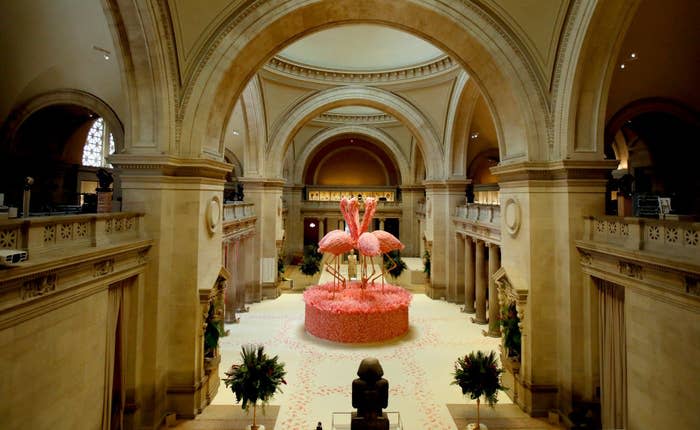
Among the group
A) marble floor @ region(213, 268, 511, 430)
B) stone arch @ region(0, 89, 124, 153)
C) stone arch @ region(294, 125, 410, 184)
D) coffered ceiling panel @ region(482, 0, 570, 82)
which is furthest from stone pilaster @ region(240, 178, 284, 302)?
coffered ceiling panel @ region(482, 0, 570, 82)

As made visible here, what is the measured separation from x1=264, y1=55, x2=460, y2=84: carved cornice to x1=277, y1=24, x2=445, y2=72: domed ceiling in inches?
7.2

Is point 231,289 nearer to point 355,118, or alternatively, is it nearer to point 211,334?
point 211,334

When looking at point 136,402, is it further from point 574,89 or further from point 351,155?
point 351,155

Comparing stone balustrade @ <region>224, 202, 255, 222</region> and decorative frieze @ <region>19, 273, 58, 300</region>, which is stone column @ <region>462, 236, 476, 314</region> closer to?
stone balustrade @ <region>224, 202, 255, 222</region>

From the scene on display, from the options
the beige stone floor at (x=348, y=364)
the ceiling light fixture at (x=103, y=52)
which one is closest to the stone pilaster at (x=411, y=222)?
the beige stone floor at (x=348, y=364)

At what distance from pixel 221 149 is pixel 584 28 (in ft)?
26.0

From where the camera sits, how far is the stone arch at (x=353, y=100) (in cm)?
1634

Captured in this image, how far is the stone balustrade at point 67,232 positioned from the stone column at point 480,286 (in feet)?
35.5

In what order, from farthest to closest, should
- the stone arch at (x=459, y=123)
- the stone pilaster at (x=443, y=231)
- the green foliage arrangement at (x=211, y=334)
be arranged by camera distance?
the stone pilaster at (x=443, y=231), the stone arch at (x=459, y=123), the green foliage arrangement at (x=211, y=334)

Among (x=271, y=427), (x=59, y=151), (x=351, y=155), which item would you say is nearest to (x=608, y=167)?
(x=271, y=427)

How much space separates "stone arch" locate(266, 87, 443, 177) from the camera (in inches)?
643

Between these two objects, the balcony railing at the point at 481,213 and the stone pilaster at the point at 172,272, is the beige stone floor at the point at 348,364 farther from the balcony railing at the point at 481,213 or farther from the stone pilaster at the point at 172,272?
the balcony railing at the point at 481,213

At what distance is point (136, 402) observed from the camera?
668 centimetres

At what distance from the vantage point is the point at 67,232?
5.14 metres
